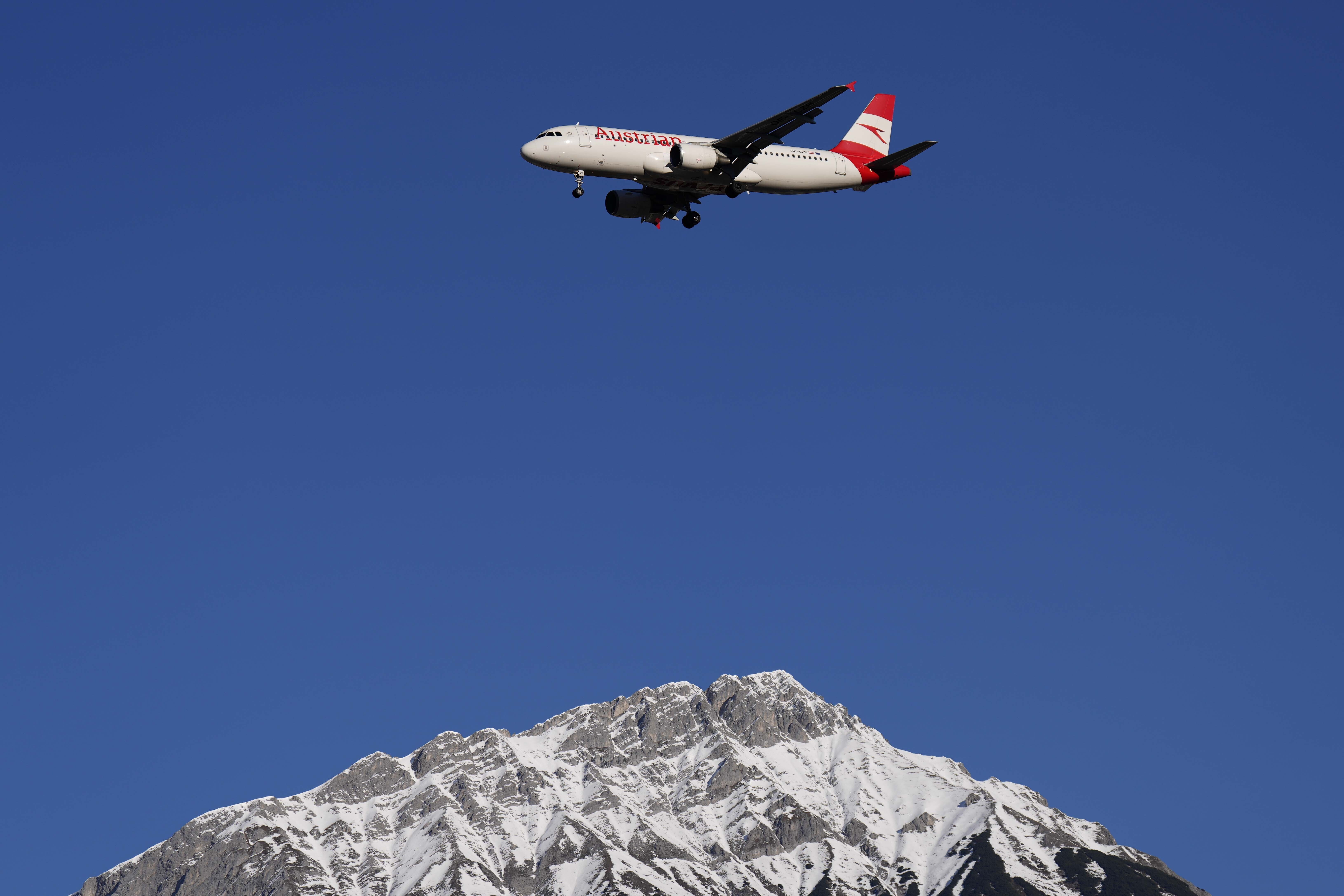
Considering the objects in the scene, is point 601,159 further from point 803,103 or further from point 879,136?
point 879,136

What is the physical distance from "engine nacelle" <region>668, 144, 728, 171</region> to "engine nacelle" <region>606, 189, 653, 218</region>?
4069mm

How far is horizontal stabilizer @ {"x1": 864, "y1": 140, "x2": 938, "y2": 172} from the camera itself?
328 feet

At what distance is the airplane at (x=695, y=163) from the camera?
300ft

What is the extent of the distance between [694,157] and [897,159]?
16049 mm

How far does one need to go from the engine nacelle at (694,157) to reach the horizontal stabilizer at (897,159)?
13166 mm

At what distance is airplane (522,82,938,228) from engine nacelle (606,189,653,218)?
4 centimetres

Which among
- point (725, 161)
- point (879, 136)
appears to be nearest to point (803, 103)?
point (725, 161)

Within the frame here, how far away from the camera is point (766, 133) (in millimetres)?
92812

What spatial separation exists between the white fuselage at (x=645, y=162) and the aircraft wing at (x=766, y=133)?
1056 millimetres

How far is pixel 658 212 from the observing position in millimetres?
97375

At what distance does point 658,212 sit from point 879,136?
88.5 feet

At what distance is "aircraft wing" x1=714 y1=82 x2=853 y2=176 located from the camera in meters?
89.9

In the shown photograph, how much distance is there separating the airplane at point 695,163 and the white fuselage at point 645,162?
5 cm

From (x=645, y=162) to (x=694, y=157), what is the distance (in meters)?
2.83
